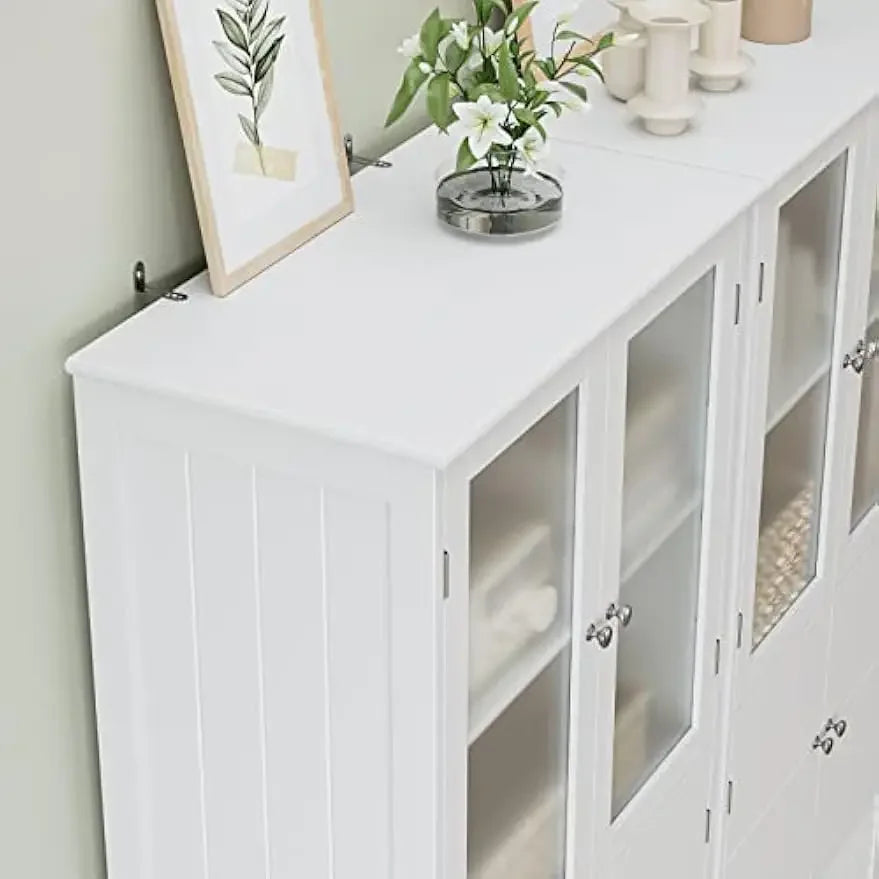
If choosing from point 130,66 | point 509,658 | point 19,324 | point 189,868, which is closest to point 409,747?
point 509,658

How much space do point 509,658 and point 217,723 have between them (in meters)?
0.28

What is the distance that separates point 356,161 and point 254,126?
29 centimetres

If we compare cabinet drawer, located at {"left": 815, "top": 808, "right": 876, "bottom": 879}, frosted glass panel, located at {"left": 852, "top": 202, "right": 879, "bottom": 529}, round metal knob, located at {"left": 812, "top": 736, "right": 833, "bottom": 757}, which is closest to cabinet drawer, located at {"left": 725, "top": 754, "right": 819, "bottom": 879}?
round metal knob, located at {"left": 812, "top": 736, "right": 833, "bottom": 757}

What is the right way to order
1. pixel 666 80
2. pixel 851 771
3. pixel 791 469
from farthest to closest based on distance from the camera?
pixel 851 771
pixel 791 469
pixel 666 80

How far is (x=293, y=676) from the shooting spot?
6.46ft

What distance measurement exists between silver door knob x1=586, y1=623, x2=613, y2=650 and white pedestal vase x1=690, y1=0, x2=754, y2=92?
2.51 feet

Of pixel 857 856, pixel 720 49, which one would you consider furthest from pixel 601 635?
pixel 857 856

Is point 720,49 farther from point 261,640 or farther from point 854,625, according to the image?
point 261,640

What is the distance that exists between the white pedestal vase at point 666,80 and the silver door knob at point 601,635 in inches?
24.3

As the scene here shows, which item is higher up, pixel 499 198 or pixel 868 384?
pixel 499 198

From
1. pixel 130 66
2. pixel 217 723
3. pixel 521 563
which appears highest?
Answer: pixel 130 66

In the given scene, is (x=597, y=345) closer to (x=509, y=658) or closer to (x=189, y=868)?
(x=509, y=658)

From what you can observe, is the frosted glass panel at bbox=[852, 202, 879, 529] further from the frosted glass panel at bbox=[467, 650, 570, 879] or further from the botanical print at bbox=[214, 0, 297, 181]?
the botanical print at bbox=[214, 0, 297, 181]

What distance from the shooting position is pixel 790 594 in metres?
2.78
